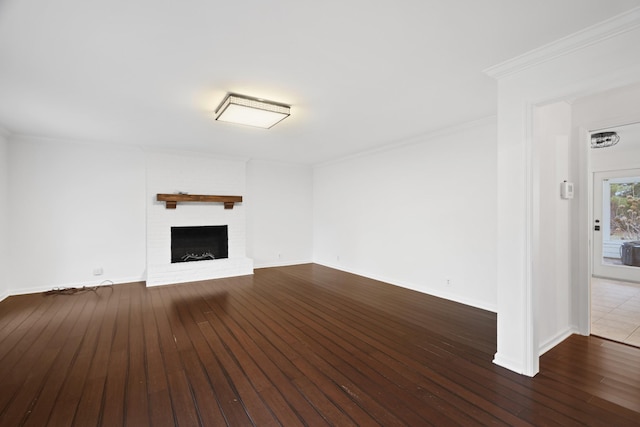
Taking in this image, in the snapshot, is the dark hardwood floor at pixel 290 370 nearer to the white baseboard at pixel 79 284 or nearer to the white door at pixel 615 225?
the white baseboard at pixel 79 284

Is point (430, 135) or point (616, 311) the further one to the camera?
point (430, 135)

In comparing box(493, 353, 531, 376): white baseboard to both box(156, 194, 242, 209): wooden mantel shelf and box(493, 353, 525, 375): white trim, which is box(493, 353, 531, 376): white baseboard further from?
box(156, 194, 242, 209): wooden mantel shelf

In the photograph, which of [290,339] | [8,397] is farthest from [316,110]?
[8,397]

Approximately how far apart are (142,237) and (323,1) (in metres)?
5.48

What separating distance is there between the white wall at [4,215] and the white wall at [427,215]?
19.0 feet

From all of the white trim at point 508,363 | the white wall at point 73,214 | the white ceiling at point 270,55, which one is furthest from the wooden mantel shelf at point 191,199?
the white trim at point 508,363

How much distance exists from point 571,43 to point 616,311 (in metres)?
3.79

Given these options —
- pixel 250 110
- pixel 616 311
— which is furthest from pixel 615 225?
pixel 250 110

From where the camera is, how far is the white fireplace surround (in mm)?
5438

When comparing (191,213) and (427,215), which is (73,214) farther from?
(427,215)

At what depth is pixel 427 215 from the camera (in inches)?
178

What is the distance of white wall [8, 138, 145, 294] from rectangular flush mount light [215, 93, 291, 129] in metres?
3.22

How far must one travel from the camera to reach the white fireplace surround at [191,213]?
5.44 metres

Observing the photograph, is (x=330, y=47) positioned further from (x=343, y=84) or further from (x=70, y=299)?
(x=70, y=299)
